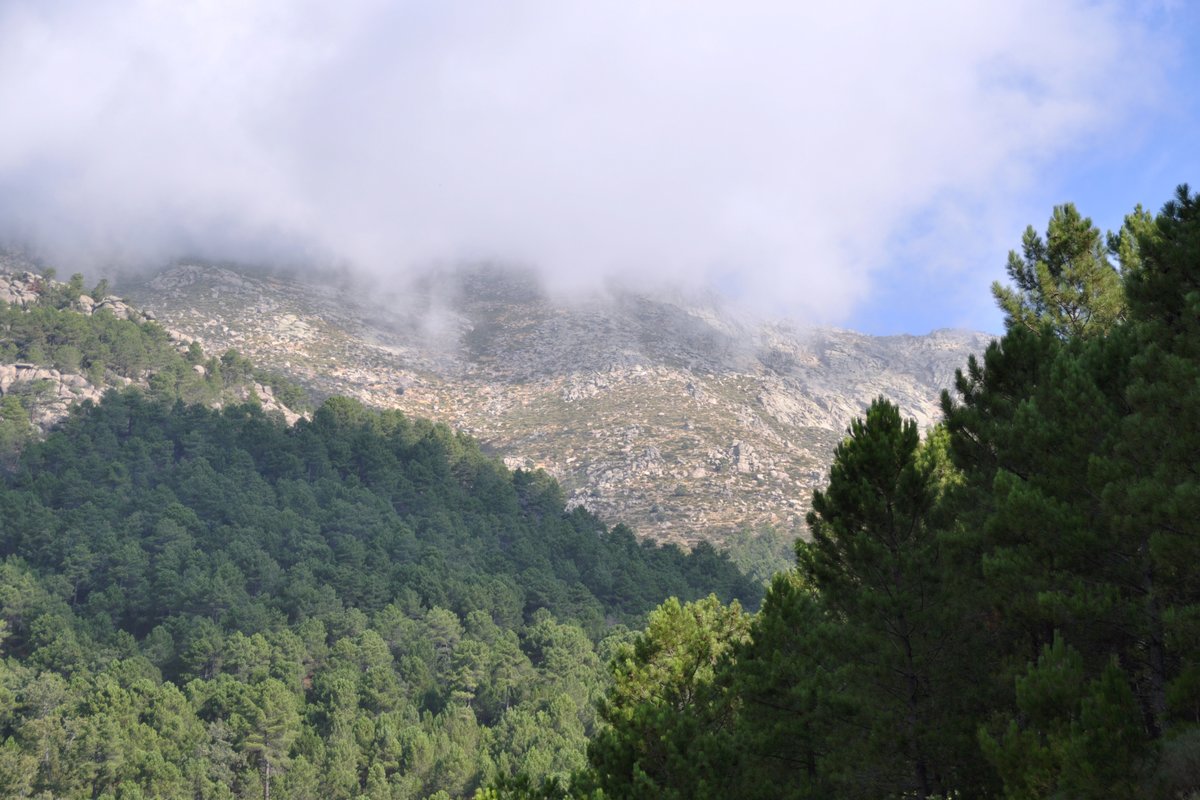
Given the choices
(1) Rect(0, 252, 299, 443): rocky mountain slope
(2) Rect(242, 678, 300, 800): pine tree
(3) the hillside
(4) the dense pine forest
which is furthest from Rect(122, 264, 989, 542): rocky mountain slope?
(2) Rect(242, 678, 300, 800): pine tree

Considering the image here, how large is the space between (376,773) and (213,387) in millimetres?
68223

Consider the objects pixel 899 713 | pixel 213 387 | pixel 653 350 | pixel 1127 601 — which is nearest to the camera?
pixel 1127 601

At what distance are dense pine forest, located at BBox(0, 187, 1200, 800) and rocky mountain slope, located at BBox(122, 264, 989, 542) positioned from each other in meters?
14.3

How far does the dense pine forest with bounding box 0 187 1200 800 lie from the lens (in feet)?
40.6

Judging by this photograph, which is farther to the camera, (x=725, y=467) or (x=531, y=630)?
(x=725, y=467)

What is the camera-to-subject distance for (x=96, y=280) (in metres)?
145

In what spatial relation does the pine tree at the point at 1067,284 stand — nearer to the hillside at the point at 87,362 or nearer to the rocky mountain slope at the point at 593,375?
the rocky mountain slope at the point at 593,375

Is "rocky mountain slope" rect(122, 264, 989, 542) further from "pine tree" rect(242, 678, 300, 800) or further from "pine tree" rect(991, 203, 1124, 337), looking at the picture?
"pine tree" rect(991, 203, 1124, 337)

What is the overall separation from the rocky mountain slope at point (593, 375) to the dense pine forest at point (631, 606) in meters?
14.3

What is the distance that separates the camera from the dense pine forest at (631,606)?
40.6ft

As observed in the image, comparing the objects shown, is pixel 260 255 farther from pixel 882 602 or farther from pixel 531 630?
pixel 882 602

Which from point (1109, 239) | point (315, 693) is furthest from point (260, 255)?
point (1109, 239)

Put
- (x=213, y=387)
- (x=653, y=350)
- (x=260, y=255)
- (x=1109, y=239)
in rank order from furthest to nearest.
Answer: (x=260, y=255) → (x=653, y=350) → (x=213, y=387) → (x=1109, y=239)

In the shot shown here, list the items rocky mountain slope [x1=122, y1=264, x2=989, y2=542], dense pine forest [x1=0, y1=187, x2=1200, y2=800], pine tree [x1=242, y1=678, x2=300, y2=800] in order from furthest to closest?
rocky mountain slope [x1=122, y1=264, x2=989, y2=542], pine tree [x1=242, y1=678, x2=300, y2=800], dense pine forest [x1=0, y1=187, x2=1200, y2=800]
